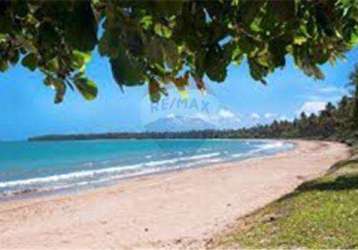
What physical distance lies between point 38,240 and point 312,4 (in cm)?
1361

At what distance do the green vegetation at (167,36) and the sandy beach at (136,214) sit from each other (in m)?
9.47

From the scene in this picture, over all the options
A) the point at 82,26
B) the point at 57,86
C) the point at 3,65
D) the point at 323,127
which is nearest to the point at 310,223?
the point at 3,65

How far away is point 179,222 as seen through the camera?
52.0 ft

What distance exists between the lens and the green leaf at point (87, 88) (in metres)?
1.83

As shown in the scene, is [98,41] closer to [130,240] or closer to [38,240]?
[130,240]

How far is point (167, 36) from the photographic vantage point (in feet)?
6.13

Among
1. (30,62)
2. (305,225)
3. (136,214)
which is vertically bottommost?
(136,214)

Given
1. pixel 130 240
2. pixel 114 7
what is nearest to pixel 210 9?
pixel 114 7

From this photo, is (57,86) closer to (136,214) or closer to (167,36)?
(167,36)

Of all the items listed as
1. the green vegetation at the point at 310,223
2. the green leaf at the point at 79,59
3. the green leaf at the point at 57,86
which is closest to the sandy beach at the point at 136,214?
the green vegetation at the point at 310,223

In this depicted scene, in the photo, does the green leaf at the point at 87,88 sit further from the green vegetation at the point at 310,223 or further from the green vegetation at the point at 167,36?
the green vegetation at the point at 310,223

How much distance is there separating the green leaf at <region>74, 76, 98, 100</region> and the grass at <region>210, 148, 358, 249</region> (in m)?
7.31

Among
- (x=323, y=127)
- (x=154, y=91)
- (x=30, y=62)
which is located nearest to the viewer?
(x=154, y=91)

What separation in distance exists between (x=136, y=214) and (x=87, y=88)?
1677cm
